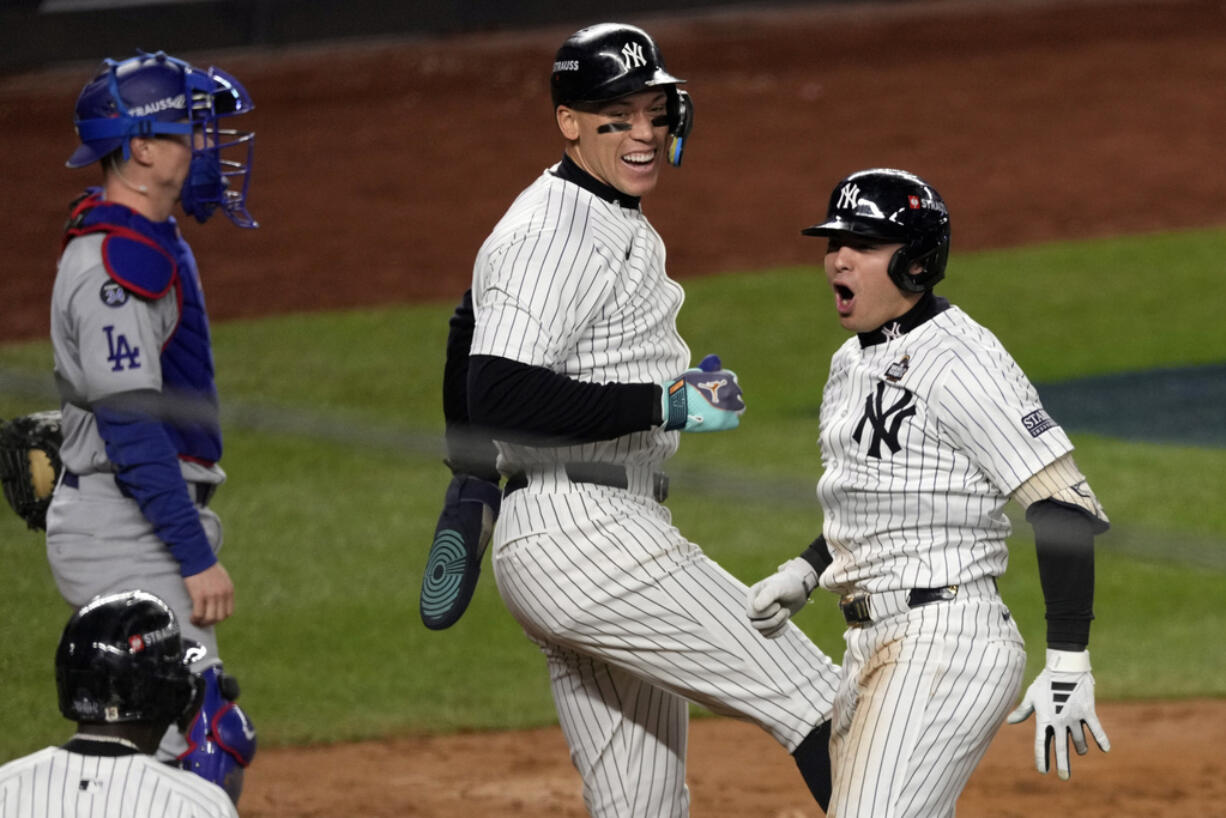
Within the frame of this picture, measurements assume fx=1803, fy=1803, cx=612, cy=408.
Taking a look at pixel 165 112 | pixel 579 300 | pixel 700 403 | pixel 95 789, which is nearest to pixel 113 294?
pixel 165 112

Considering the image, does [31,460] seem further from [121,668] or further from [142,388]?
[121,668]

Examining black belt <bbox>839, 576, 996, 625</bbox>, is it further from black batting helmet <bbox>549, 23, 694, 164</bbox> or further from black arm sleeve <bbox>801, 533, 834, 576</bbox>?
black batting helmet <bbox>549, 23, 694, 164</bbox>

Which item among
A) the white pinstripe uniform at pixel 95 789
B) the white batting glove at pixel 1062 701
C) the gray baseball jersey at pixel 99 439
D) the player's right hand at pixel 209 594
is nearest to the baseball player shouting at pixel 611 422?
the white batting glove at pixel 1062 701

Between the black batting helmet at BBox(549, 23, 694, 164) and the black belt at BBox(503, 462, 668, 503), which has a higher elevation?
the black batting helmet at BBox(549, 23, 694, 164)

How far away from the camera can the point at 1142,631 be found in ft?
21.5

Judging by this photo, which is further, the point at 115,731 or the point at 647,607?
the point at 647,607

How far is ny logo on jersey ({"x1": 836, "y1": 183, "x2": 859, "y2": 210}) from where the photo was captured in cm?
316

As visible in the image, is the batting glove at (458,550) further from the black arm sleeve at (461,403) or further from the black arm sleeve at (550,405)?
the black arm sleeve at (550,405)

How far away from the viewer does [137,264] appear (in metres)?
3.64

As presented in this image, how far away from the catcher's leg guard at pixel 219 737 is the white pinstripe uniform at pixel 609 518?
766 millimetres

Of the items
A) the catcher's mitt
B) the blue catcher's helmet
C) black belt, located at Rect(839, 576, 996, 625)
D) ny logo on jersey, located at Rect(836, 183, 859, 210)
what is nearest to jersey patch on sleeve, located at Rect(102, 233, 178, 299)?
the blue catcher's helmet

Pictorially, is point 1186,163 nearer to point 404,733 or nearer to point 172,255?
point 404,733

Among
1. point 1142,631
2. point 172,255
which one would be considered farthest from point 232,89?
point 1142,631

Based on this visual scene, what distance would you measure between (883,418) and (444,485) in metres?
5.48
